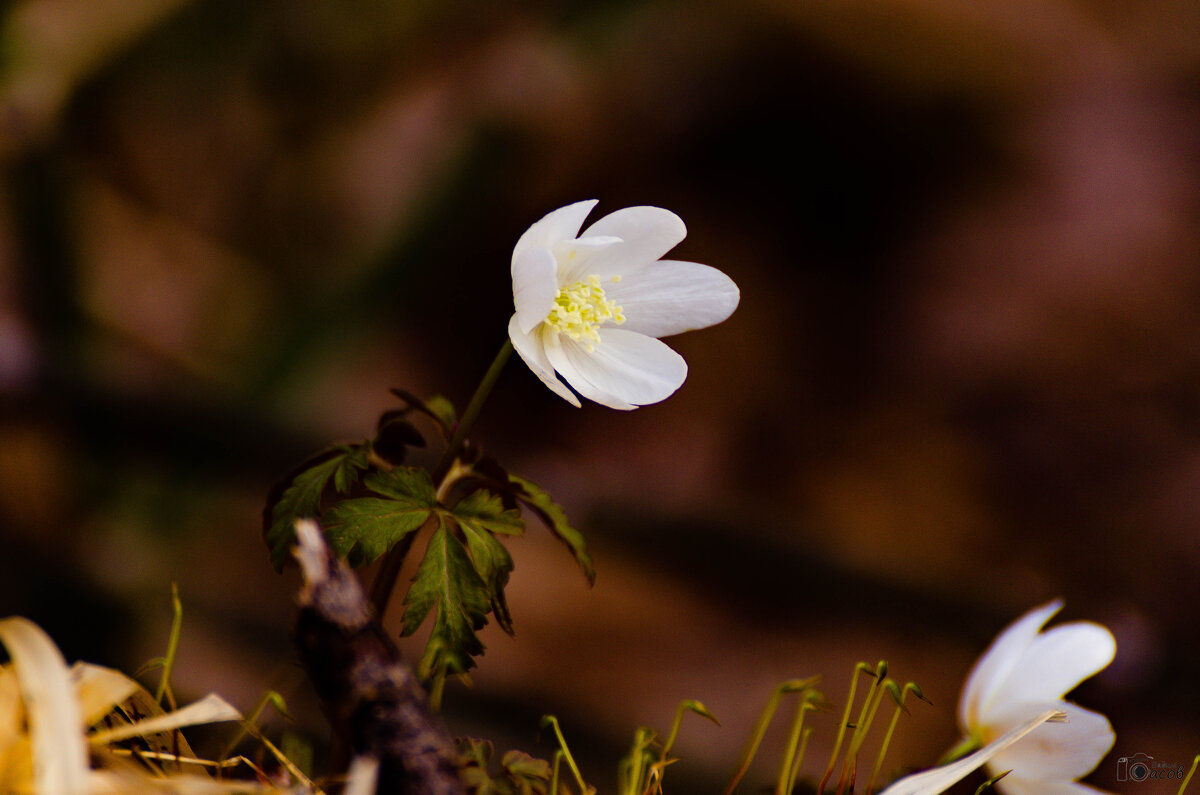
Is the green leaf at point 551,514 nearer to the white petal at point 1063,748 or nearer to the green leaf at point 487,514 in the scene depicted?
the green leaf at point 487,514

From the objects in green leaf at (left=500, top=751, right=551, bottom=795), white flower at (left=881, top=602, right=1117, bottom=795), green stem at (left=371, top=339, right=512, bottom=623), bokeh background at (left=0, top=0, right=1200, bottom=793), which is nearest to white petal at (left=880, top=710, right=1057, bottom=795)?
white flower at (left=881, top=602, right=1117, bottom=795)

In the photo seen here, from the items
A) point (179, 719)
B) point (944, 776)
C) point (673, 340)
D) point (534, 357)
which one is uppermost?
point (673, 340)

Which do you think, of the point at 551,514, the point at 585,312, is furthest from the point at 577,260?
the point at 551,514

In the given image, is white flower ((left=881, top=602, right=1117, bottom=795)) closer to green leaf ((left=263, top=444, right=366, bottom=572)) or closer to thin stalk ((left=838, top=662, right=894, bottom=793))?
thin stalk ((left=838, top=662, right=894, bottom=793))

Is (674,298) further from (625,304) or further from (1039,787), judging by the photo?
(1039,787)

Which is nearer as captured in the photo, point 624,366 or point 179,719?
point 179,719

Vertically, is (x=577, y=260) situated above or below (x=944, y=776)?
above
